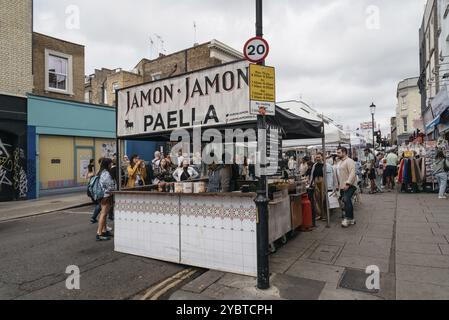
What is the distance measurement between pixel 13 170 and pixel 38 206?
113 inches

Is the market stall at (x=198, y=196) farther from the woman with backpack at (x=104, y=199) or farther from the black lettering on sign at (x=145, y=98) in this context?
the woman with backpack at (x=104, y=199)

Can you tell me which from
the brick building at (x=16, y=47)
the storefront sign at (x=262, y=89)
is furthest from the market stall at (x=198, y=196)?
the brick building at (x=16, y=47)

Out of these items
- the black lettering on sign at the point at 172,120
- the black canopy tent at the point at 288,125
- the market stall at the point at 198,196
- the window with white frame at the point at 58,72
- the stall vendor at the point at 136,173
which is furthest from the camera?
the window with white frame at the point at 58,72

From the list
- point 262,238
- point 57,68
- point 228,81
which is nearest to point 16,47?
point 57,68

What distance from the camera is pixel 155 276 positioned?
16.0 feet

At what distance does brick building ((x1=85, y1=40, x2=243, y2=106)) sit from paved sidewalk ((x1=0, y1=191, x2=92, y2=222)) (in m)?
12.2

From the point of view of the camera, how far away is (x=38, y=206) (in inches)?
484

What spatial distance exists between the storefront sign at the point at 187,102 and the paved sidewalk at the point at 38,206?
22.1 ft

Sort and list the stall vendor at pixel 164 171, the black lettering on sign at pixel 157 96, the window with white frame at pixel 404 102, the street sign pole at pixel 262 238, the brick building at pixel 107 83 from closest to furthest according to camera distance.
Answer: the street sign pole at pixel 262 238
the black lettering on sign at pixel 157 96
the stall vendor at pixel 164 171
the brick building at pixel 107 83
the window with white frame at pixel 404 102

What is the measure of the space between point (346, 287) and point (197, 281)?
2.07 metres

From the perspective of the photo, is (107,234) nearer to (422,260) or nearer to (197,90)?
(197,90)

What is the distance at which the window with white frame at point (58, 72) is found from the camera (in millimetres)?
15798
